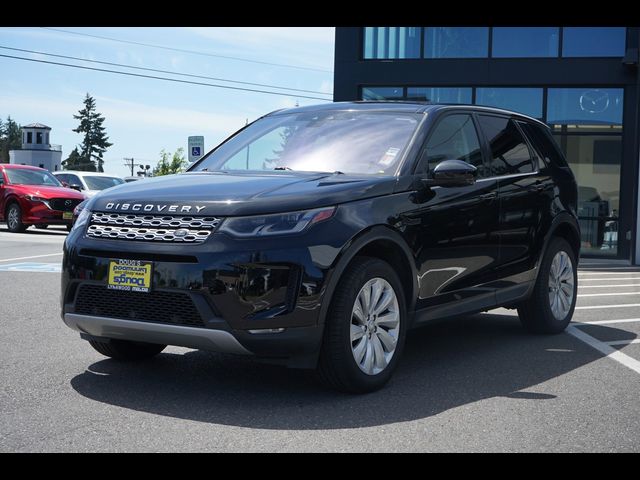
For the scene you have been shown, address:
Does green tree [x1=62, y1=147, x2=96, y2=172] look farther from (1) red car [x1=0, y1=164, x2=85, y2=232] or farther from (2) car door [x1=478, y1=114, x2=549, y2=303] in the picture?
(2) car door [x1=478, y1=114, x2=549, y2=303]

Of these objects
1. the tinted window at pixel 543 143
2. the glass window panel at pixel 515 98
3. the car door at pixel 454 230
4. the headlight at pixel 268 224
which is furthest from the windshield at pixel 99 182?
the headlight at pixel 268 224

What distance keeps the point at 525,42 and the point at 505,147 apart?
13236mm

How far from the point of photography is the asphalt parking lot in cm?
420

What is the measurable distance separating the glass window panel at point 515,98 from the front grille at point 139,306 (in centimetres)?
1528

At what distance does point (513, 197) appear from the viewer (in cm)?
678

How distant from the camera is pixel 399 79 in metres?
20.0

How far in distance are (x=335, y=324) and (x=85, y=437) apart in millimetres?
1456

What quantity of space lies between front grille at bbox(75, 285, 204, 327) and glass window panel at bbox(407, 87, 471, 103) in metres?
15.4

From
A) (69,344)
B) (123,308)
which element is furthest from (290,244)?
(69,344)

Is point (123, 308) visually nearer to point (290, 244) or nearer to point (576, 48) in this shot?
point (290, 244)

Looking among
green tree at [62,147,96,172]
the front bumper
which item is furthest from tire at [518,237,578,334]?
green tree at [62,147,96,172]

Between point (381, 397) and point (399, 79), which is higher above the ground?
point (399, 79)
